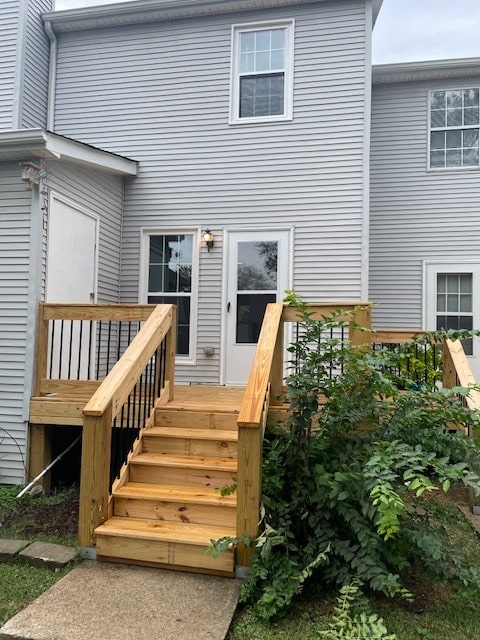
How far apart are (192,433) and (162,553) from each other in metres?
1.09

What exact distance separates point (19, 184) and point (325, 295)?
3.76 m

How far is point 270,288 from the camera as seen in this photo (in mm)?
6078

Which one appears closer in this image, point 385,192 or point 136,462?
point 136,462

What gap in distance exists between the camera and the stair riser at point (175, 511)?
3.18 metres

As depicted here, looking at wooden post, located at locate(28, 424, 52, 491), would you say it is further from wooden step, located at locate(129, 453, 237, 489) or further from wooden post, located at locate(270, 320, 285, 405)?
wooden post, located at locate(270, 320, 285, 405)

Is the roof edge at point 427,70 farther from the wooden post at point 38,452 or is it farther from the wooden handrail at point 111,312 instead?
the wooden post at point 38,452

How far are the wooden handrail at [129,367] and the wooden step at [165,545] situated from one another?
0.78 m

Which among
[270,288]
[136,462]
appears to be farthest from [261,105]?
[136,462]

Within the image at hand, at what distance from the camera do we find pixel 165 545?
9.64ft

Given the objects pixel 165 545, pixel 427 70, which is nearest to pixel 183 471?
pixel 165 545

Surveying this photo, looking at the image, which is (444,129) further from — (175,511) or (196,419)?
(175,511)

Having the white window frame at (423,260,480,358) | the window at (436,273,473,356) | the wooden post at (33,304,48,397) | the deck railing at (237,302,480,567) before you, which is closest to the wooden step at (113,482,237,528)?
the deck railing at (237,302,480,567)

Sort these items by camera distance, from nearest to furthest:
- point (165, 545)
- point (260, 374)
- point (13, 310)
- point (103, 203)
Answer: point (165, 545), point (260, 374), point (13, 310), point (103, 203)

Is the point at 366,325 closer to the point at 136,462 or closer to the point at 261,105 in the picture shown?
the point at 136,462
